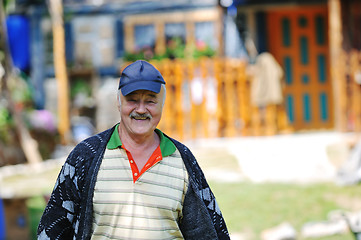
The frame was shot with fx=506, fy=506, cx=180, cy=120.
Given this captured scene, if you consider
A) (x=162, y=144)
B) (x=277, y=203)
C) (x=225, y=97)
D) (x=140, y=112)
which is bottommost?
(x=162, y=144)

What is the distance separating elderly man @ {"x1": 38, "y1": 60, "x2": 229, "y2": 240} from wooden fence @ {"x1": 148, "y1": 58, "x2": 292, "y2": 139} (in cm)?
714

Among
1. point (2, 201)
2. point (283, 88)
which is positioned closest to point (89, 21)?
point (283, 88)

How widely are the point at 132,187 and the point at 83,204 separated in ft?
0.75

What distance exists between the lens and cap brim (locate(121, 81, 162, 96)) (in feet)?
7.47

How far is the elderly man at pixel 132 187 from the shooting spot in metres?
2.24

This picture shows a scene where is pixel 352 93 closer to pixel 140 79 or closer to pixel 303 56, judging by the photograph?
pixel 303 56

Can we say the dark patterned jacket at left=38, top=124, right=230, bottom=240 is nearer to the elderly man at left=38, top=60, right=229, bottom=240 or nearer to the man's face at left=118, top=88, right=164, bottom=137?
the elderly man at left=38, top=60, right=229, bottom=240

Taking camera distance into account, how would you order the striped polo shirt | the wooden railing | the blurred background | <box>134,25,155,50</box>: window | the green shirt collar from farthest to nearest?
1. <box>134,25,155,50</box>: window
2. the wooden railing
3. the blurred background
4. the green shirt collar
5. the striped polo shirt

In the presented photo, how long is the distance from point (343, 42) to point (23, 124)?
6.68m

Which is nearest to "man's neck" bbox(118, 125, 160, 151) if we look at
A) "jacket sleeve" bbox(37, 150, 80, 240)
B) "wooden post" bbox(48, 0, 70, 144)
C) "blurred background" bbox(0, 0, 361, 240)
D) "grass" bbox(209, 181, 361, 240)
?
"jacket sleeve" bbox(37, 150, 80, 240)

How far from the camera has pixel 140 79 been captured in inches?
90.3

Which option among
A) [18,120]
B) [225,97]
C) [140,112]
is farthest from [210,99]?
[140,112]

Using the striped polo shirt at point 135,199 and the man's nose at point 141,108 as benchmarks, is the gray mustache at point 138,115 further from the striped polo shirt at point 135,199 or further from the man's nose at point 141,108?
the striped polo shirt at point 135,199

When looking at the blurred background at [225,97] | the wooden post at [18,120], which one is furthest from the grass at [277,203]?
the wooden post at [18,120]
